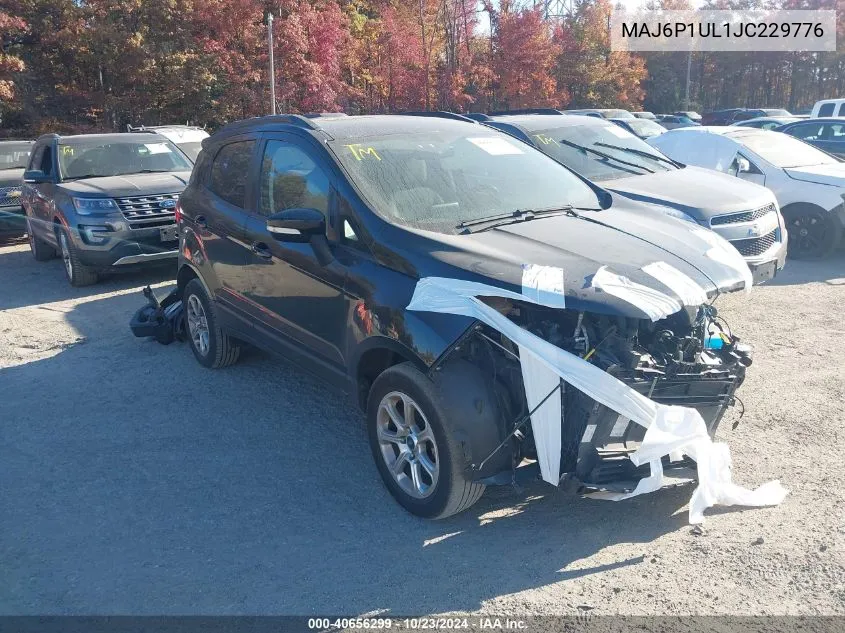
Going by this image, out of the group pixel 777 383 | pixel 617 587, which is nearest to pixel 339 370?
pixel 617 587

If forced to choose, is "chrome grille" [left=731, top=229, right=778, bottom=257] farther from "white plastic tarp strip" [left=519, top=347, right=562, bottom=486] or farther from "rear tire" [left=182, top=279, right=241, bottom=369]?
"rear tire" [left=182, top=279, right=241, bottom=369]

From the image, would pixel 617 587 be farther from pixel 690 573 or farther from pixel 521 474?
pixel 521 474

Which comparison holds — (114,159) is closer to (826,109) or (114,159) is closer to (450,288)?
(450,288)

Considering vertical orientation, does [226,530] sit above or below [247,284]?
below

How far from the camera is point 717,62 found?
163 ft

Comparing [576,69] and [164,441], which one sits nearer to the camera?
[164,441]

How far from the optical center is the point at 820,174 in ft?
31.8

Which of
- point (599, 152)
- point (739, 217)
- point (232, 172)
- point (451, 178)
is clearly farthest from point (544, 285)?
point (599, 152)

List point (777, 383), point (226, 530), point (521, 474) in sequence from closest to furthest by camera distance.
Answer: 1. point (521, 474)
2. point (226, 530)
3. point (777, 383)

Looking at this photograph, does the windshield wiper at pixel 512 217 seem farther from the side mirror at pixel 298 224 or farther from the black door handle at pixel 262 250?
the black door handle at pixel 262 250

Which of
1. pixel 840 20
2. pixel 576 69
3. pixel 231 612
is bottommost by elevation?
pixel 231 612


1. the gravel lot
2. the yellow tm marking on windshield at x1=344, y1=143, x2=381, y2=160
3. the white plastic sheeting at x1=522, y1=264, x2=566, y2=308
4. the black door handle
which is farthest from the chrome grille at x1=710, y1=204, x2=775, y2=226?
the black door handle

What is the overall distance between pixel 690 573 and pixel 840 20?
1909 inches

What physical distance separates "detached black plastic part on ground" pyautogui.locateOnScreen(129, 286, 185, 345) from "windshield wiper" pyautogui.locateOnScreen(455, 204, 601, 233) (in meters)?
3.50
